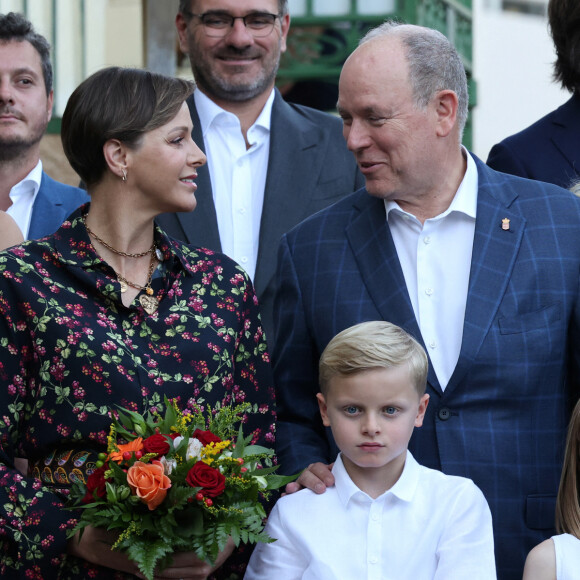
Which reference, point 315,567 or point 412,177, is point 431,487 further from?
point 412,177

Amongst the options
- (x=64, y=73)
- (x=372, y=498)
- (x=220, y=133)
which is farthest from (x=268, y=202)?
(x=64, y=73)

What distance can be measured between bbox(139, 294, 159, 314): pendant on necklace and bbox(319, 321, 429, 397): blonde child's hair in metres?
0.55

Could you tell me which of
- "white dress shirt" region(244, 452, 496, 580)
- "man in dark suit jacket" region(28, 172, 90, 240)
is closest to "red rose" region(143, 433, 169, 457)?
"white dress shirt" region(244, 452, 496, 580)

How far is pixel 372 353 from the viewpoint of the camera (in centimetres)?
362

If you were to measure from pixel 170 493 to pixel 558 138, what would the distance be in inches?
90.3

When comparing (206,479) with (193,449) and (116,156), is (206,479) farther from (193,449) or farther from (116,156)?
(116,156)

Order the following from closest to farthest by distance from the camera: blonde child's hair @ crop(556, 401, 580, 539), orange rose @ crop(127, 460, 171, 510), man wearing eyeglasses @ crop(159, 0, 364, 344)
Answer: orange rose @ crop(127, 460, 171, 510)
blonde child's hair @ crop(556, 401, 580, 539)
man wearing eyeglasses @ crop(159, 0, 364, 344)

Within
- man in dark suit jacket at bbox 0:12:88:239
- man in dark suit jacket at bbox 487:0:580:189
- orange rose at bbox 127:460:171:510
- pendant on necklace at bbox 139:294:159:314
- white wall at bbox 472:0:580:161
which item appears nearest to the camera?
orange rose at bbox 127:460:171:510

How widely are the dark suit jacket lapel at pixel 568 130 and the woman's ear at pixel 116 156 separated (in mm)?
1759

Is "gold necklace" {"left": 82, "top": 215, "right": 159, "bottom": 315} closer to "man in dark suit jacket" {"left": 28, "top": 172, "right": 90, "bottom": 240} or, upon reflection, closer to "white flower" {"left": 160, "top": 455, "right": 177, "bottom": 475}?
"white flower" {"left": 160, "top": 455, "right": 177, "bottom": 475}

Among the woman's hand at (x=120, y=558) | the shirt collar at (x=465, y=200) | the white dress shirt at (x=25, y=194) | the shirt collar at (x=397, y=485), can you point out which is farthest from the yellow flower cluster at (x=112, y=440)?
the white dress shirt at (x=25, y=194)

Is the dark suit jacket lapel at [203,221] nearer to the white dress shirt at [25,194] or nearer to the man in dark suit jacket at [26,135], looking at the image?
the man in dark suit jacket at [26,135]

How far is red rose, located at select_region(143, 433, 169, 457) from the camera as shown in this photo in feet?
11.2

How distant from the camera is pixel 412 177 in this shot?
407cm
